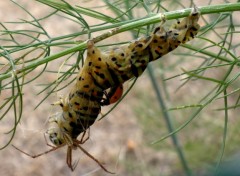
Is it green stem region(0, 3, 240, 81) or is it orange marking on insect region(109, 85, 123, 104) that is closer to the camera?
green stem region(0, 3, 240, 81)

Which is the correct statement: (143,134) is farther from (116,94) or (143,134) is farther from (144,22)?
(144,22)

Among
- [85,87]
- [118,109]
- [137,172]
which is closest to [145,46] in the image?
[85,87]

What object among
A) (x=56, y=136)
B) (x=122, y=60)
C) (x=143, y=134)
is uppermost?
(x=122, y=60)

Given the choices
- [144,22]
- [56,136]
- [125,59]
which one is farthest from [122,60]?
[56,136]

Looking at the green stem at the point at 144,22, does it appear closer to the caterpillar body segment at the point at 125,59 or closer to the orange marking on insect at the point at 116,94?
the caterpillar body segment at the point at 125,59

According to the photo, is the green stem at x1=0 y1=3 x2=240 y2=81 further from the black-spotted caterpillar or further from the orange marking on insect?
the orange marking on insect

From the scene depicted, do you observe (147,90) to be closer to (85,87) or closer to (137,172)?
(137,172)

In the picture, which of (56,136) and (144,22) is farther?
(56,136)

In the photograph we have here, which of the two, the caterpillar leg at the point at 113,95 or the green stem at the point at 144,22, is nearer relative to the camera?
the green stem at the point at 144,22

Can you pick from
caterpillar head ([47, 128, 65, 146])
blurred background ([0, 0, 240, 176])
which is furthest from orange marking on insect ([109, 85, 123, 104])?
blurred background ([0, 0, 240, 176])

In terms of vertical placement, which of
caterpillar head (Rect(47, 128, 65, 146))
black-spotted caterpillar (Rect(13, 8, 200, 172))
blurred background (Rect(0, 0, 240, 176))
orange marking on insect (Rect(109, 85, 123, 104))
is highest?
black-spotted caterpillar (Rect(13, 8, 200, 172))

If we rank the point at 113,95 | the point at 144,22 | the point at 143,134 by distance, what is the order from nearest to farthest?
the point at 144,22 < the point at 113,95 < the point at 143,134

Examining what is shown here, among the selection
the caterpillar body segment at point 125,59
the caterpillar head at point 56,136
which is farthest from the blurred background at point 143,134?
the caterpillar body segment at point 125,59
